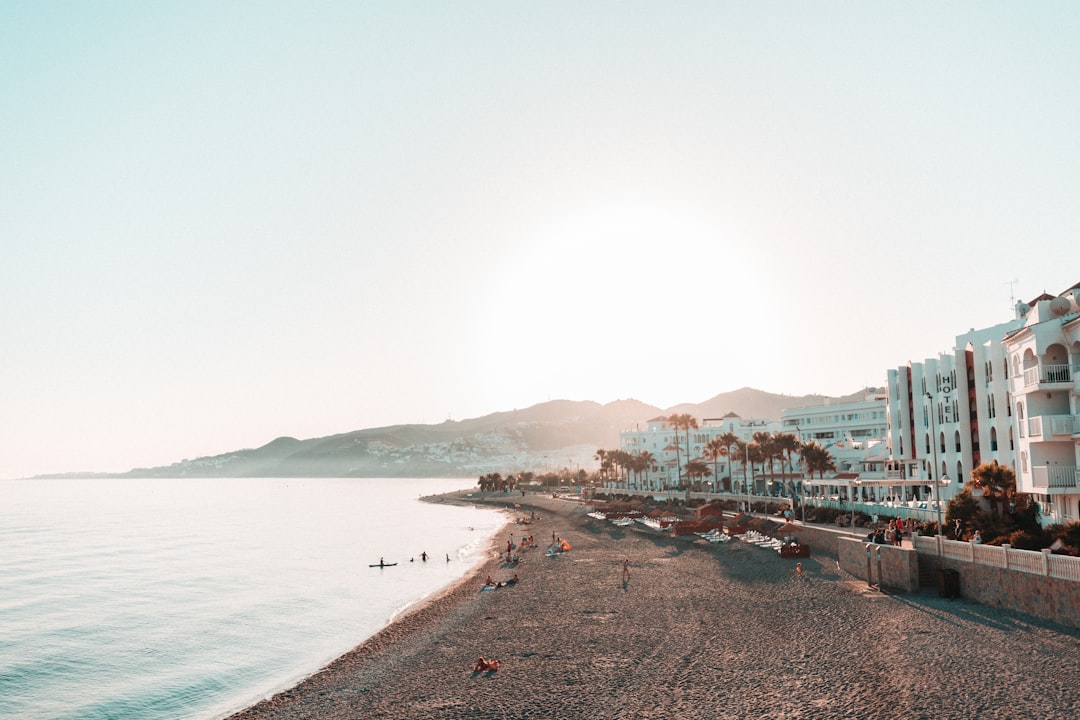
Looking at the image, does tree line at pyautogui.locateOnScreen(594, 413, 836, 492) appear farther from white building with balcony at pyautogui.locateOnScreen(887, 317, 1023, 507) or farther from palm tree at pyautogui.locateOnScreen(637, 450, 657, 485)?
white building with balcony at pyautogui.locateOnScreen(887, 317, 1023, 507)

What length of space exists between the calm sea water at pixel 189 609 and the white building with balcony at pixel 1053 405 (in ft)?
116

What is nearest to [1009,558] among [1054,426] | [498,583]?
[1054,426]

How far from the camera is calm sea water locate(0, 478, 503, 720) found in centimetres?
3316

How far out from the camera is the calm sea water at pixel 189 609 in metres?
33.2

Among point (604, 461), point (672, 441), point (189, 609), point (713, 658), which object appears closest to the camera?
point (713, 658)

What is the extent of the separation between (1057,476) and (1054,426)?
2.35 m

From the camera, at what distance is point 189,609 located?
52969 millimetres

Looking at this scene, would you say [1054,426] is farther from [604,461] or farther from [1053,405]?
[604,461]

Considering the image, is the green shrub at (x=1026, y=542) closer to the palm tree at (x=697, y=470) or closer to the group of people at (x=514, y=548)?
the group of people at (x=514, y=548)

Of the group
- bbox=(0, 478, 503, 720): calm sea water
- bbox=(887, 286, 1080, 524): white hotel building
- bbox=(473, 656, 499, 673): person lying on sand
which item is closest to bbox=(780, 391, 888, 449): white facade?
bbox=(887, 286, 1080, 524): white hotel building

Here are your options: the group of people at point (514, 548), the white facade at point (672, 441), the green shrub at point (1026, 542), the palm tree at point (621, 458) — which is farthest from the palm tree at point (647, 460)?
the green shrub at point (1026, 542)

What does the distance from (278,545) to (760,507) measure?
61.5 metres

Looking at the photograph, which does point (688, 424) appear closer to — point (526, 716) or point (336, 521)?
point (336, 521)

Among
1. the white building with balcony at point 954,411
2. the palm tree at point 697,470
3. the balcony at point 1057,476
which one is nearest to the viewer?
the balcony at point 1057,476
